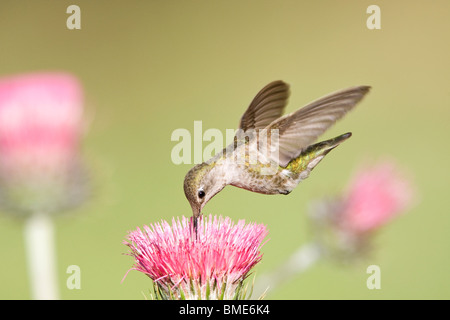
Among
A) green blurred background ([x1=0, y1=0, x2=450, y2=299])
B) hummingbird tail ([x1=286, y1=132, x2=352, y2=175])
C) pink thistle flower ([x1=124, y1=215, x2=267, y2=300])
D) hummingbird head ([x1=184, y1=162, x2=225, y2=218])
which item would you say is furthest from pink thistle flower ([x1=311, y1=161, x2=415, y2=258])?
green blurred background ([x1=0, y1=0, x2=450, y2=299])

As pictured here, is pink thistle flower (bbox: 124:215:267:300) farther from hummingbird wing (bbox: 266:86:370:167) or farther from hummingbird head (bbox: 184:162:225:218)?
hummingbird wing (bbox: 266:86:370:167)

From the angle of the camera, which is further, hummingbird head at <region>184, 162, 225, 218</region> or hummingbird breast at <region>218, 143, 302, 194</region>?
hummingbird breast at <region>218, 143, 302, 194</region>

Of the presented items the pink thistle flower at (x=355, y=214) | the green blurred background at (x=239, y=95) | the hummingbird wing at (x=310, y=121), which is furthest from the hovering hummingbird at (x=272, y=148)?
the green blurred background at (x=239, y=95)

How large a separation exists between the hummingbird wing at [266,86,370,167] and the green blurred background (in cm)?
339

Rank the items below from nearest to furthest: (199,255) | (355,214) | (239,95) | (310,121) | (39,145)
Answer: (199,255)
(310,121)
(39,145)
(355,214)
(239,95)

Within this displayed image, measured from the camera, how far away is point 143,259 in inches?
83.7

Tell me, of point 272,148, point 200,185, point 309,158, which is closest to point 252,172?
point 272,148

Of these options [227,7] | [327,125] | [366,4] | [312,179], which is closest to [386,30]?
[366,4]

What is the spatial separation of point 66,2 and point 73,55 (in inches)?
36.1

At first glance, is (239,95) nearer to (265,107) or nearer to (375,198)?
(375,198)

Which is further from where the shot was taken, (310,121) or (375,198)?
(375,198)

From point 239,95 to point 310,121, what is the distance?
5.99 metres

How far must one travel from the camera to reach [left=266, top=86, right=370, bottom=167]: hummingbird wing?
2018mm

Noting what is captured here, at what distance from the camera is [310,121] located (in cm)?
217
